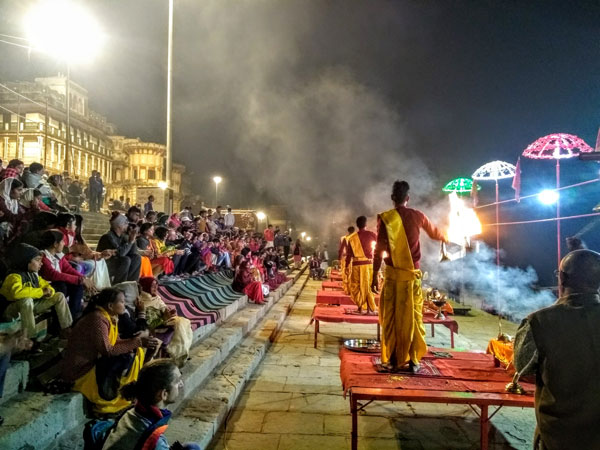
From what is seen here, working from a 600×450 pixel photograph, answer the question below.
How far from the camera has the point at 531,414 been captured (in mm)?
4484

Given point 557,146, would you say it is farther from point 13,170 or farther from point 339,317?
point 13,170

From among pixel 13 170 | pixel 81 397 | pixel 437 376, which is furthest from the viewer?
pixel 13 170

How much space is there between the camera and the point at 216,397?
424cm

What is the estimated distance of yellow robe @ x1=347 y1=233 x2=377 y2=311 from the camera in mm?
7363

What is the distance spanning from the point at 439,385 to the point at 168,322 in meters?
2.99

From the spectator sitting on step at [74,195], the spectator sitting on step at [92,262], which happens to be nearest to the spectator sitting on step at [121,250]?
the spectator sitting on step at [92,262]

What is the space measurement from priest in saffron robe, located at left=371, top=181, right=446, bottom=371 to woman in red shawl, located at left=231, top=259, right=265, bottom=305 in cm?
607

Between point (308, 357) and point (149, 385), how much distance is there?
4737 millimetres

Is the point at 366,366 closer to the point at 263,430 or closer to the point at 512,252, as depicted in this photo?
the point at 263,430

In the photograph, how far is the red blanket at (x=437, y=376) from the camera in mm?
3523

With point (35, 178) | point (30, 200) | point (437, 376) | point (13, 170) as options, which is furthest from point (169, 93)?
point (437, 376)

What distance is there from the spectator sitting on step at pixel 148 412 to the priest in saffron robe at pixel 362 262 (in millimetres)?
5485

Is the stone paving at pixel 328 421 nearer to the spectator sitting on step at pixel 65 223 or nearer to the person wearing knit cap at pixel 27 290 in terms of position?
the person wearing knit cap at pixel 27 290

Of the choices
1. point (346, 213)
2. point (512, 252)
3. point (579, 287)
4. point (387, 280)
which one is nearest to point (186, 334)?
point (387, 280)
